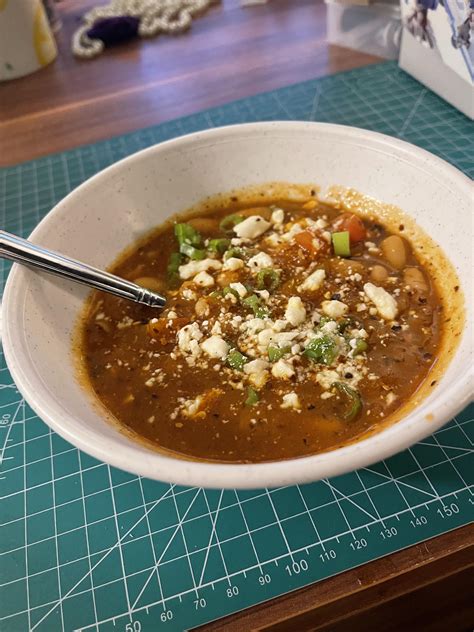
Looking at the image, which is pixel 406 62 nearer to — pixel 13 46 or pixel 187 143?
pixel 187 143

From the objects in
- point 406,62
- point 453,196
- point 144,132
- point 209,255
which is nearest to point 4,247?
point 209,255

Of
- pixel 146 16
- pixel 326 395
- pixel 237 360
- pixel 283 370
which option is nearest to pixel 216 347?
pixel 237 360

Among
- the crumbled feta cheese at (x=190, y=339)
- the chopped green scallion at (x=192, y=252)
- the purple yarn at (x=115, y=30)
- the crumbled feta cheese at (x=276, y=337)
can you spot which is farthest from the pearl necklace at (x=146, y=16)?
the crumbled feta cheese at (x=276, y=337)

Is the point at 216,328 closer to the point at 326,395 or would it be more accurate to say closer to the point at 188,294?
the point at 188,294

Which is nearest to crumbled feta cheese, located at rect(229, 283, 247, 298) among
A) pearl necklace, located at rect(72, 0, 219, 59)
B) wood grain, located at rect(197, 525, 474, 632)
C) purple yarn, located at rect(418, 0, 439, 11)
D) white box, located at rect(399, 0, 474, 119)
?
wood grain, located at rect(197, 525, 474, 632)

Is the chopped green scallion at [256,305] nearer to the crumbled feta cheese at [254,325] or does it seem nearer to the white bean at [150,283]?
the crumbled feta cheese at [254,325]

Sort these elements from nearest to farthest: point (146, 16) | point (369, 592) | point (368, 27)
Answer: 1. point (369, 592)
2. point (368, 27)
3. point (146, 16)
